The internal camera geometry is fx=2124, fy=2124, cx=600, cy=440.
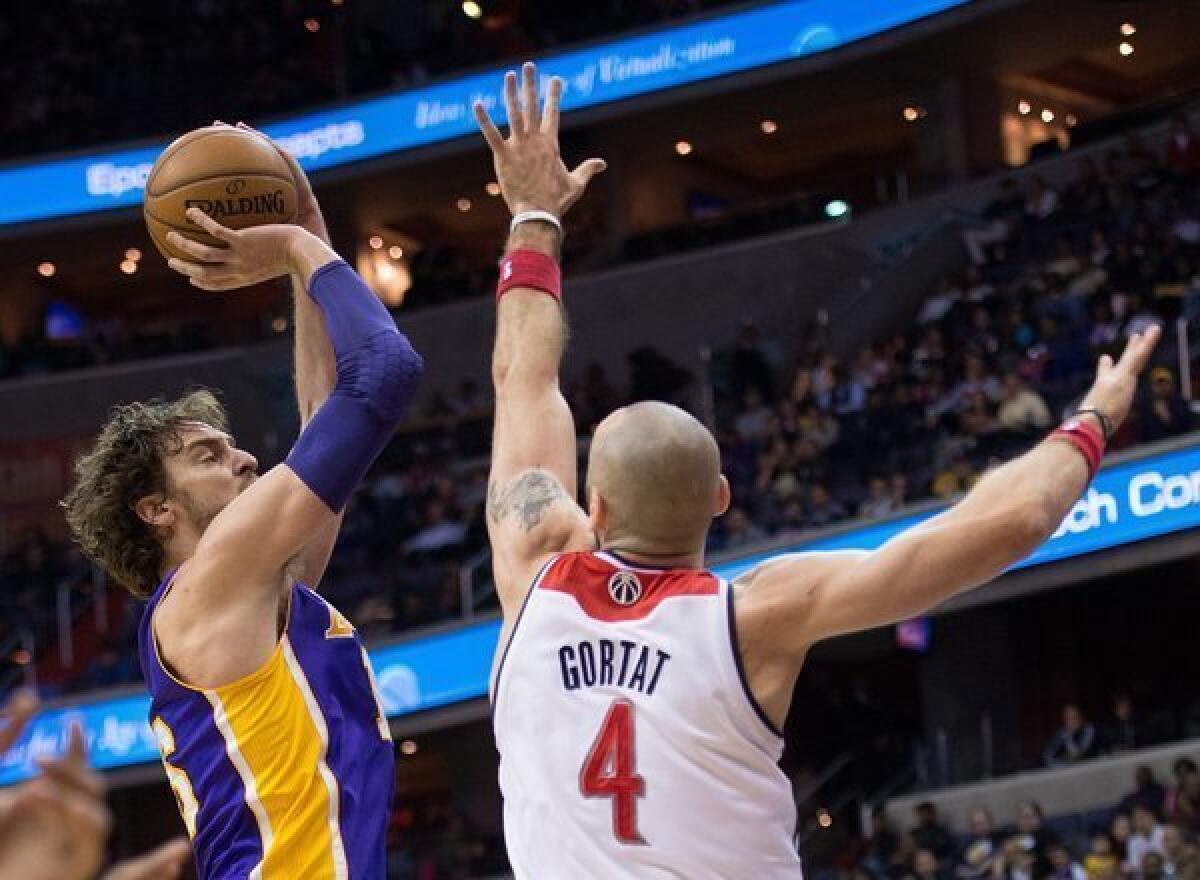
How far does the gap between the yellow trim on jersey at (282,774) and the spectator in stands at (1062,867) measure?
1072 centimetres

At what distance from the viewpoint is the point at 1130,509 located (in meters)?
16.3

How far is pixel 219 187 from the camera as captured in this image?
16.4ft

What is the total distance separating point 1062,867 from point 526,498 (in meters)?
11.1

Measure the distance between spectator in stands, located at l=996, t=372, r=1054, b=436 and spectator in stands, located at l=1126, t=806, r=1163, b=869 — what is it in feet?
10.9

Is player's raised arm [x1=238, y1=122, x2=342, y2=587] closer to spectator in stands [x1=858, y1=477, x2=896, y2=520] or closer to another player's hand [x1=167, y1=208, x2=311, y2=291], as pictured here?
another player's hand [x1=167, y1=208, x2=311, y2=291]

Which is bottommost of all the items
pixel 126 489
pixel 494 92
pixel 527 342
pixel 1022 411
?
pixel 126 489

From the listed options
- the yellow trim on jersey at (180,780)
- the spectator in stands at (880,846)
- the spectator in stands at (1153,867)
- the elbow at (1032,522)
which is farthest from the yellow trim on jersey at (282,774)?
the spectator in stands at (880,846)

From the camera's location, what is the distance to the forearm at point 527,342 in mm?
4234

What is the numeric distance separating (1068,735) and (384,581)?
675 cm

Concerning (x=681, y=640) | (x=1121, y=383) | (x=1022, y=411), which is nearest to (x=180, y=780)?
(x=681, y=640)

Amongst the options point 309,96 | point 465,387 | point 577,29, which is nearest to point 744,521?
point 465,387

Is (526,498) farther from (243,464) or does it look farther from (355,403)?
(243,464)

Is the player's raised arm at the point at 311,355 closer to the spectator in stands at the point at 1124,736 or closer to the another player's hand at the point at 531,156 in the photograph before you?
the another player's hand at the point at 531,156

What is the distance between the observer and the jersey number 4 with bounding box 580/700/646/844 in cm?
352
